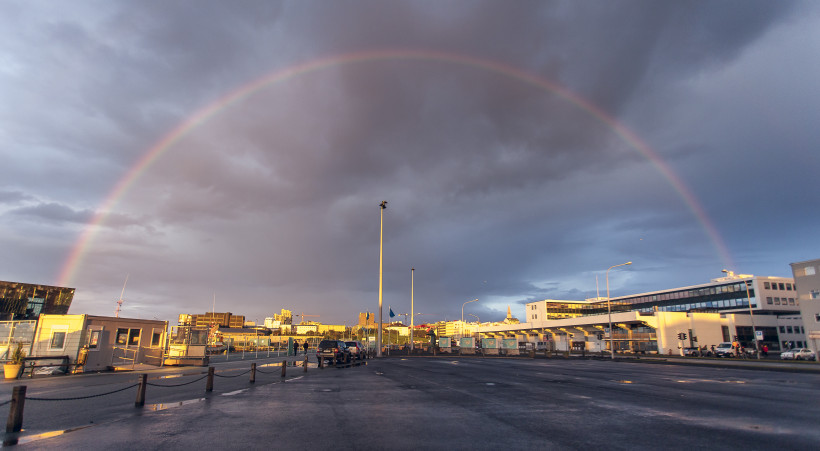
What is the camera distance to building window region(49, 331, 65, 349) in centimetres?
2538

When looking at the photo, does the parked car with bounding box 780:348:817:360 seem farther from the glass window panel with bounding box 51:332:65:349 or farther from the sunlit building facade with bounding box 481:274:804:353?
the glass window panel with bounding box 51:332:65:349

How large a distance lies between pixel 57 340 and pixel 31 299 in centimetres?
3933

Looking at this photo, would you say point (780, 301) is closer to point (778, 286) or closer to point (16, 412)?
point (778, 286)

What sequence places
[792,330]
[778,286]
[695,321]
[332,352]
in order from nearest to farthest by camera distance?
[332,352] < [695,321] < [792,330] < [778,286]

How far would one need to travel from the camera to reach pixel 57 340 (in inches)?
1000

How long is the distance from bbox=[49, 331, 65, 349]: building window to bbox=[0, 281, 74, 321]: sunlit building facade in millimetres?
32164

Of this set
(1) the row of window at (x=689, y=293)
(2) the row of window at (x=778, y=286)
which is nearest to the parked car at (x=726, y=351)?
(1) the row of window at (x=689, y=293)

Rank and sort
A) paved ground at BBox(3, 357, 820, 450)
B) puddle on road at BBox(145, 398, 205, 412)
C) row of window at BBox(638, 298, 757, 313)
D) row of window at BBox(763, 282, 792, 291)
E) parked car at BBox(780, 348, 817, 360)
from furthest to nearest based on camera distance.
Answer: row of window at BBox(638, 298, 757, 313) < row of window at BBox(763, 282, 792, 291) < parked car at BBox(780, 348, 817, 360) < puddle on road at BBox(145, 398, 205, 412) < paved ground at BBox(3, 357, 820, 450)

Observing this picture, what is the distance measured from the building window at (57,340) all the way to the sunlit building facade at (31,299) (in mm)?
32164

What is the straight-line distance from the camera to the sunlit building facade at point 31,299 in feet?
166

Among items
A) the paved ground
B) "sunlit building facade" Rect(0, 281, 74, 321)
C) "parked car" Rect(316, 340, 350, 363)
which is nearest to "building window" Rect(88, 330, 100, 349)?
"parked car" Rect(316, 340, 350, 363)

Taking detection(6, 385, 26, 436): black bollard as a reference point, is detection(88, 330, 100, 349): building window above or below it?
above

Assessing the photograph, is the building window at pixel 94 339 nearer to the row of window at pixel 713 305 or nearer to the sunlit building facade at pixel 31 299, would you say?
the sunlit building facade at pixel 31 299

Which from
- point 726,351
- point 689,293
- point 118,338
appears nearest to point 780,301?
point 689,293
